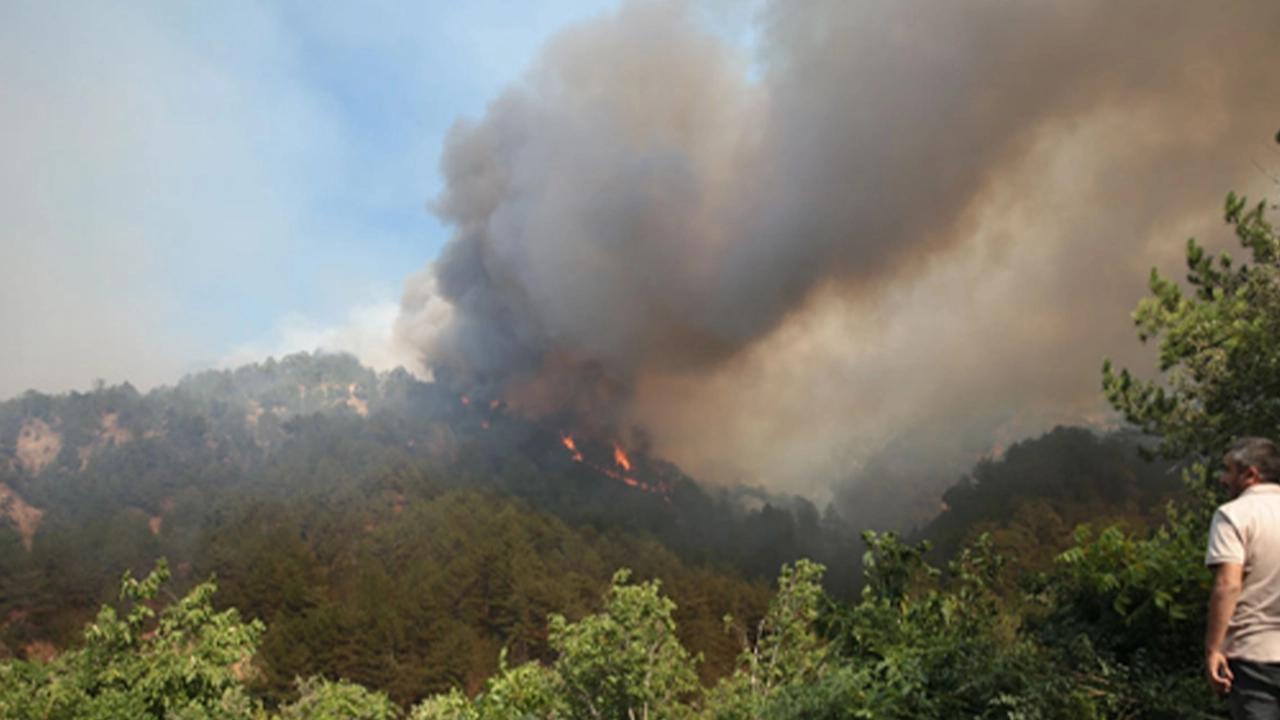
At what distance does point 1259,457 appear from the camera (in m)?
3.23

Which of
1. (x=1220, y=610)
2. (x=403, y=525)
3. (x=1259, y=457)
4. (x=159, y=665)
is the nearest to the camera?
(x=1220, y=610)

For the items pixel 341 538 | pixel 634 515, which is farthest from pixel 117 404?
pixel 634 515

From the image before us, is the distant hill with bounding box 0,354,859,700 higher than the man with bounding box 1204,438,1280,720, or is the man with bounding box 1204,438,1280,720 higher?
the distant hill with bounding box 0,354,859,700

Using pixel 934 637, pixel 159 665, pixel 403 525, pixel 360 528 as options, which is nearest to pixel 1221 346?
pixel 934 637

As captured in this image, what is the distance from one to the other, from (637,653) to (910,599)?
198 inches

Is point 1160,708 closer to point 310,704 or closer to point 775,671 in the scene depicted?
point 775,671

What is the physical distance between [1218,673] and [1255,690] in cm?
15

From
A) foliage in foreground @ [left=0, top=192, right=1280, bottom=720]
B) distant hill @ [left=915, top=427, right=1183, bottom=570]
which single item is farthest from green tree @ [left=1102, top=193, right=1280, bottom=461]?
distant hill @ [left=915, top=427, right=1183, bottom=570]

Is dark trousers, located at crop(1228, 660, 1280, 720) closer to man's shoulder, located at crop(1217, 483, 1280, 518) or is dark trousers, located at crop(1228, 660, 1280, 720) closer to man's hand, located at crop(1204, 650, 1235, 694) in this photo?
man's hand, located at crop(1204, 650, 1235, 694)

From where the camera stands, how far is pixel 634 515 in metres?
149

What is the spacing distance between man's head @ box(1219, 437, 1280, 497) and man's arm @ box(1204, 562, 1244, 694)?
0.41 metres

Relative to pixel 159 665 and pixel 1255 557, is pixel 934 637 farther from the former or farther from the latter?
pixel 159 665

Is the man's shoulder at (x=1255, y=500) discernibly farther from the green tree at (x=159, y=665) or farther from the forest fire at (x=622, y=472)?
the forest fire at (x=622, y=472)

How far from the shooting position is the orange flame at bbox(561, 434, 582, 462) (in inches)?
7436
